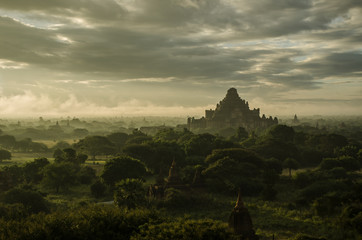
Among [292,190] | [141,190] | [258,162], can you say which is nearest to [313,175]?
[292,190]

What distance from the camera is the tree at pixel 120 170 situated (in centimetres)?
5247

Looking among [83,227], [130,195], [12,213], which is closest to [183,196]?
[130,195]

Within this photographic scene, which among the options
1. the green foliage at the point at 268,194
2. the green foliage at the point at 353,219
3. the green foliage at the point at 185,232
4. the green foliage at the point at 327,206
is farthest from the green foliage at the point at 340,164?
the green foliage at the point at 185,232

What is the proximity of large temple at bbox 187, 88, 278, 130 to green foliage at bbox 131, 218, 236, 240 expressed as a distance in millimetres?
156712

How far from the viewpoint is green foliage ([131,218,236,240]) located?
1999 cm

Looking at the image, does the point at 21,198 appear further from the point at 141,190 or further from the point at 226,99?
the point at 226,99

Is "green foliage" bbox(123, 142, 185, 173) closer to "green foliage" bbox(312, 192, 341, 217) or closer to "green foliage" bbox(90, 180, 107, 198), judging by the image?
"green foliage" bbox(90, 180, 107, 198)

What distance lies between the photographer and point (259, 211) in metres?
38.7

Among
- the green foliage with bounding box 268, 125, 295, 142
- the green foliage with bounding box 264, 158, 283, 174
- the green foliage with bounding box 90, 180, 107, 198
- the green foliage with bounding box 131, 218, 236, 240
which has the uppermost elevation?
A: the green foliage with bounding box 268, 125, 295, 142

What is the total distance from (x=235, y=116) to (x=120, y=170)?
445 feet

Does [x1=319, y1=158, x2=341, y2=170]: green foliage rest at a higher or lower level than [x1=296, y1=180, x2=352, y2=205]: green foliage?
higher

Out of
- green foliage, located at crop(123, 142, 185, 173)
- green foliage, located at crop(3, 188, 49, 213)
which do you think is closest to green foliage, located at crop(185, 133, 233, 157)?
green foliage, located at crop(123, 142, 185, 173)

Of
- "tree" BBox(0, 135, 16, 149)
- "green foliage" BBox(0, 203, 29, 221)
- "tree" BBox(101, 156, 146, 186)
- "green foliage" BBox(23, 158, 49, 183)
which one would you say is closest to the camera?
"green foliage" BBox(0, 203, 29, 221)

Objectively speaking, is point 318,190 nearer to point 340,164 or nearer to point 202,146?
point 340,164
